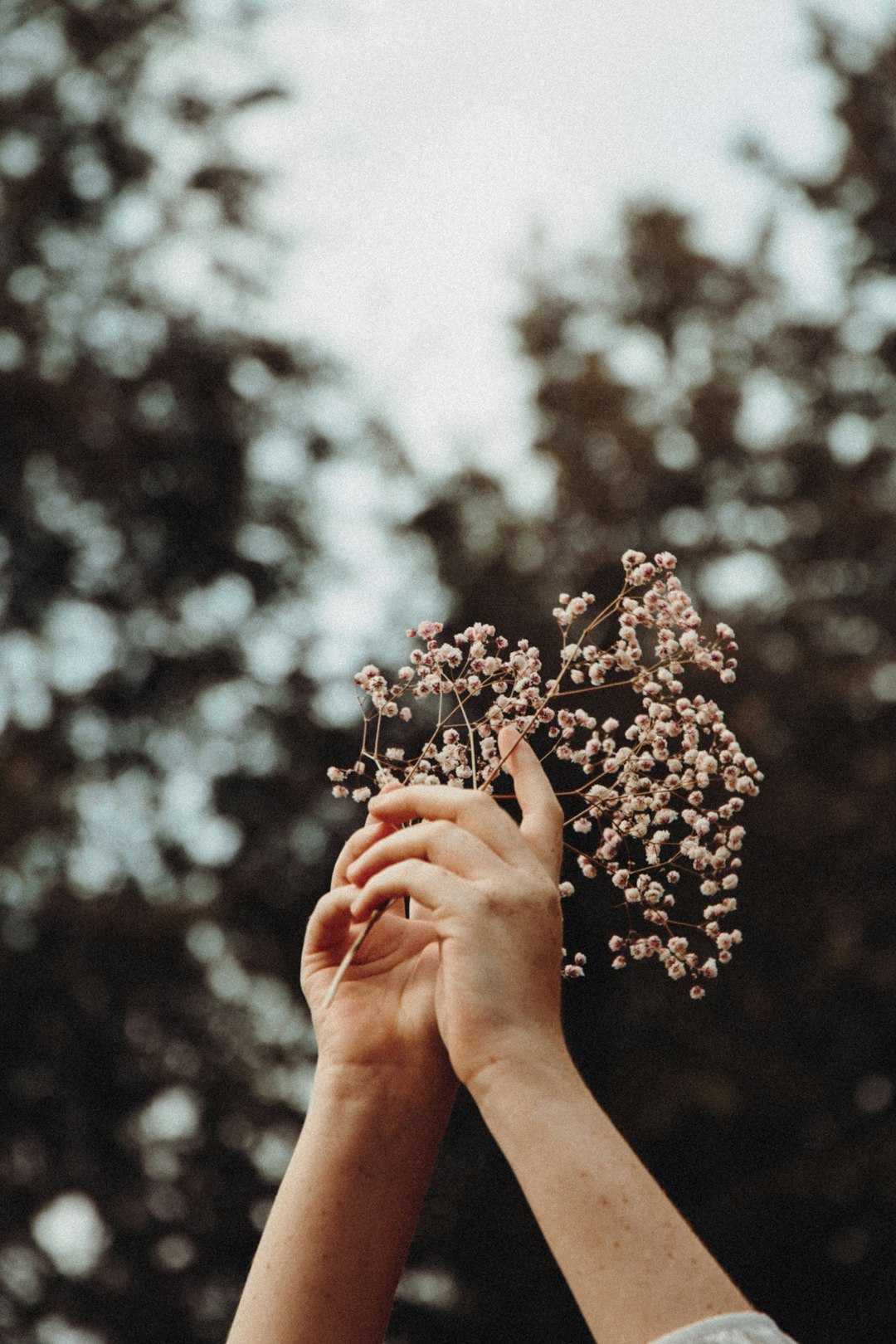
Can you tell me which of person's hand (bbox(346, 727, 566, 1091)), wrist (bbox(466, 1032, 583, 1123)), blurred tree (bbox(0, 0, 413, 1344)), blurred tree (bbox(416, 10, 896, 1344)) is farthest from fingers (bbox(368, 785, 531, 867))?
blurred tree (bbox(0, 0, 413, 1344))

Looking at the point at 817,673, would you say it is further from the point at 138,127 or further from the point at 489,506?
the point at 138,127

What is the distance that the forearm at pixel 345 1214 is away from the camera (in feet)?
6.01

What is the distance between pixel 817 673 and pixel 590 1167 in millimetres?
12077

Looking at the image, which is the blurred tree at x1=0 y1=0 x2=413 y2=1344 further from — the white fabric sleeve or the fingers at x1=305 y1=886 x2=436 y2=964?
the white fabric sleeve

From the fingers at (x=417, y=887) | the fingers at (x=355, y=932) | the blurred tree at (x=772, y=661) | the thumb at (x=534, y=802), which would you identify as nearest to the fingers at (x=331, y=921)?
the fingers at (x=355, y=932)

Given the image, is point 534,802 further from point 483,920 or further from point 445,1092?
point 445,1092

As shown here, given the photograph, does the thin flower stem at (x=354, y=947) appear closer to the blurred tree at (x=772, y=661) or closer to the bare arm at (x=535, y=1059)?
the bare arm at (x=535, y=1059)

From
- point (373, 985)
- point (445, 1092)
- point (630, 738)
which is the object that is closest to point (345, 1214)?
point (445, 1092)

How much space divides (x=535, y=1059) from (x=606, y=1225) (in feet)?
0.67

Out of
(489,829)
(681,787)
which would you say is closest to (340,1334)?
(489,829)

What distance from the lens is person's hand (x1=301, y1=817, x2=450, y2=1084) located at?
1.96 metres

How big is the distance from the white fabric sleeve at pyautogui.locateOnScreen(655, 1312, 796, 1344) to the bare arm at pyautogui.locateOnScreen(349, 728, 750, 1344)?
14mm

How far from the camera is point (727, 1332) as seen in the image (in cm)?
144

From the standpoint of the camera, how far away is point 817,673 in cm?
1307
